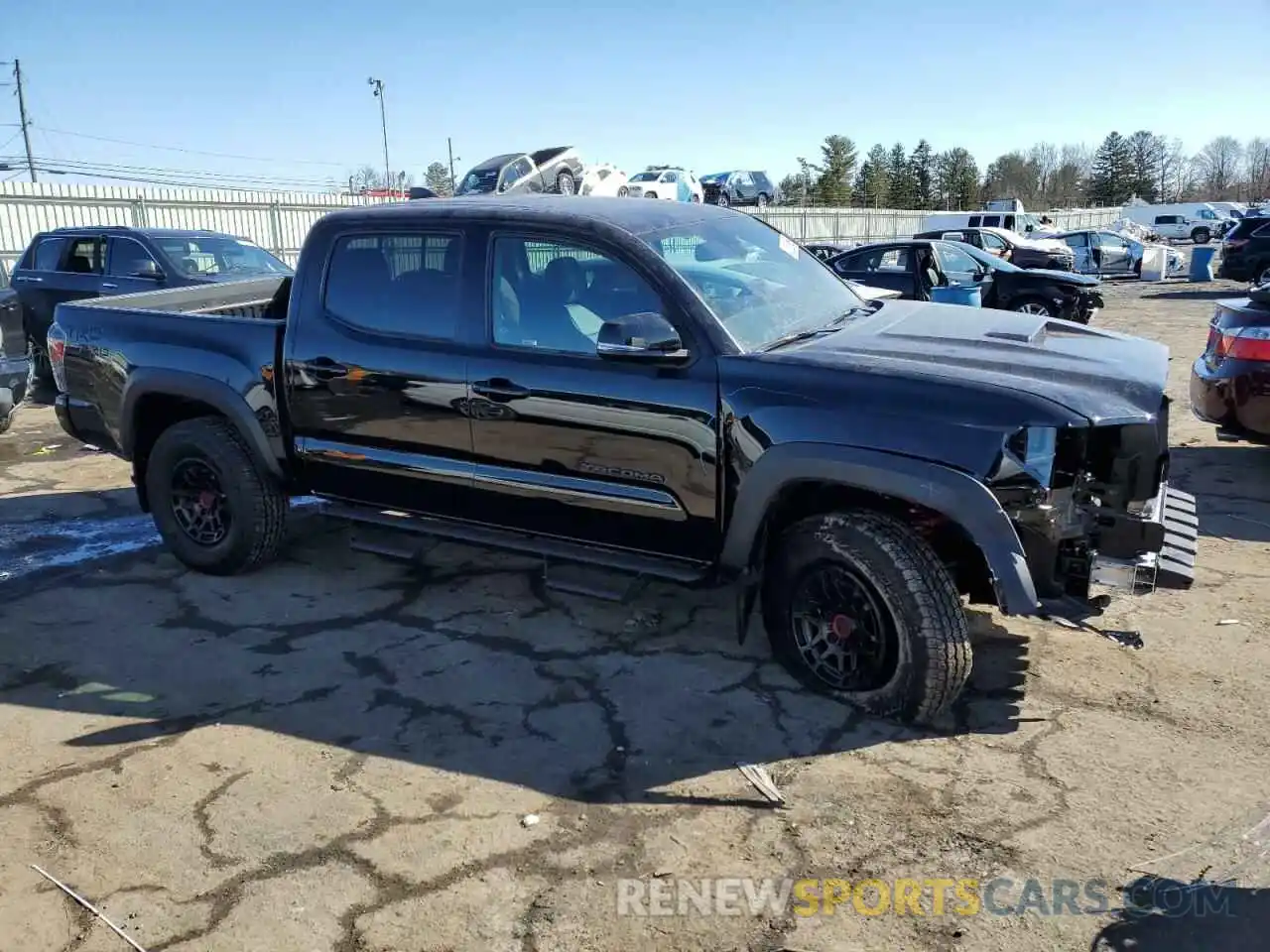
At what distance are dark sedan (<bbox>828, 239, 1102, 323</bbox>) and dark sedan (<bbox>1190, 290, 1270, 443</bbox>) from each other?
660 centimetres

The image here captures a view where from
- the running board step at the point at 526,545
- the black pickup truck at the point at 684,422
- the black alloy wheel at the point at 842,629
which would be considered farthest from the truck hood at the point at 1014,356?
the running board step at the point at 526,545

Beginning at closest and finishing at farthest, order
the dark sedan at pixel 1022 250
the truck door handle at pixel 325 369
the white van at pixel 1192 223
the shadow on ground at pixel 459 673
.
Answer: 1. the shadow on ground at pixel 459 673
2. the truck door handle at pixel 325 369
3. the dark sedan at pixel 1022 250
4. the white van at pixel 1192 223

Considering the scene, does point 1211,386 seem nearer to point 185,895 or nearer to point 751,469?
point 751,469

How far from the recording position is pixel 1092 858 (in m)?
2.87

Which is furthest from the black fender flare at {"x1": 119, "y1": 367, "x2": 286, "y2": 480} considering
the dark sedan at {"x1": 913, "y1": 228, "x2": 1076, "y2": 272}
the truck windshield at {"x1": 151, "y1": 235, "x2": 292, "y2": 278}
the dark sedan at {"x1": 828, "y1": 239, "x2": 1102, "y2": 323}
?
the dark sedan at {"x1": 913, "y1": 228, "x2": 1076, "y2": 272}

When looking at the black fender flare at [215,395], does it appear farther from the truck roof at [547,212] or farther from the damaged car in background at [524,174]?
the damaged car in background at [524,174]

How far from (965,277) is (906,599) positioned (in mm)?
11653

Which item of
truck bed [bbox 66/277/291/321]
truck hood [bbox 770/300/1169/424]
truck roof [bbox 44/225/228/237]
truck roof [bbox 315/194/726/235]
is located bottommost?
truck hood [bbox 770/300/1169/424]

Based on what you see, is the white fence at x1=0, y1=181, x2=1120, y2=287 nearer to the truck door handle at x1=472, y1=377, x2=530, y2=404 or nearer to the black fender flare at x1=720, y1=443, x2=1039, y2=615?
the truck door handle at x1=472, y1=377, x2=530, y2=404

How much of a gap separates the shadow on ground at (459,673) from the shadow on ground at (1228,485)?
2.30 metres

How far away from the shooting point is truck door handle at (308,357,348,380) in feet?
15.1

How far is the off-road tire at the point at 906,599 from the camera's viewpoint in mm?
3445

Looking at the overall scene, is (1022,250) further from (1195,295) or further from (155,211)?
(155,211)

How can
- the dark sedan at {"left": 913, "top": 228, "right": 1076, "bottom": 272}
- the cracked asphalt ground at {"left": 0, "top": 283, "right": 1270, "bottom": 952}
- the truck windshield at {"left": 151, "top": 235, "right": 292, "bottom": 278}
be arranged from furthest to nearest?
the dark sedan at {"left": 913, "top": 228, "right": 1076, "bottom": 272}
the truck windshield at {"left": 151, "top": 235, "right": 292, "bottom": 278}
the cracked asphalt ground at {"left": 0, "top": 283, "right": 1270, "bottom": 952}
